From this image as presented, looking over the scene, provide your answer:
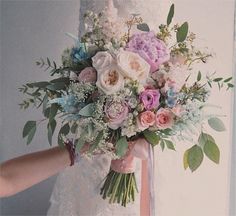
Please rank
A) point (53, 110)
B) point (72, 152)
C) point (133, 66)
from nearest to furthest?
point (133, 66)
point (53, 110)
point (72, 152)

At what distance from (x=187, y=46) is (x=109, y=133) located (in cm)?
28

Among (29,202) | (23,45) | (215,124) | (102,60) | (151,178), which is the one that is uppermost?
(102,60)

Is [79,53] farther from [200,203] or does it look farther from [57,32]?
[200,203]

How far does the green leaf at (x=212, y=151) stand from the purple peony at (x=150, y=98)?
159 millimetres

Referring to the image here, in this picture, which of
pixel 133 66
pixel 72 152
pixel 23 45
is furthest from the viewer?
pixel 23 45

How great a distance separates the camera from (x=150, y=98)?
2.40 ft

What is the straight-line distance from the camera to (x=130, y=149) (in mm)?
843

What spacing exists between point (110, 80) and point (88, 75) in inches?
2.4

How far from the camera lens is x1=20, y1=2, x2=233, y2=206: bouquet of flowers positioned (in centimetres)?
73

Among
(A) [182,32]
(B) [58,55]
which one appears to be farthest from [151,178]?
(B) [58,55]

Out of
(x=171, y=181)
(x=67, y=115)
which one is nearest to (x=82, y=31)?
(x=67, y=115)

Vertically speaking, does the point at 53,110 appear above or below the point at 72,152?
Result: above

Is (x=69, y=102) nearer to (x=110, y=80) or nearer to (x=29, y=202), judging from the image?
(x=110, y=80)

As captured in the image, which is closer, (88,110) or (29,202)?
(88,110)
